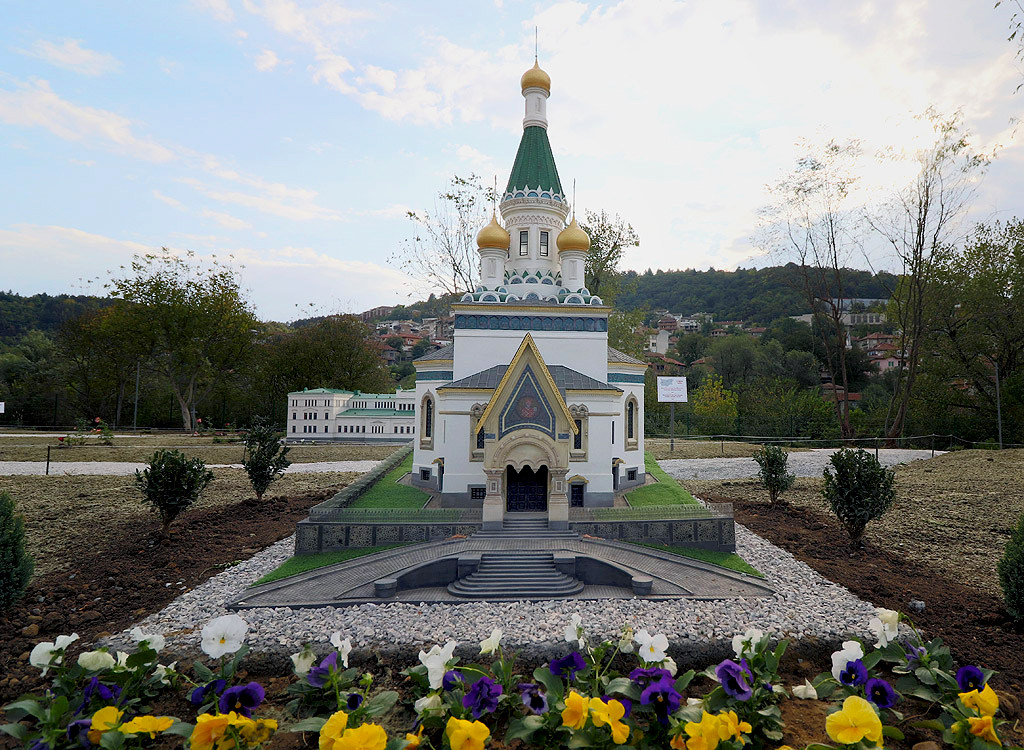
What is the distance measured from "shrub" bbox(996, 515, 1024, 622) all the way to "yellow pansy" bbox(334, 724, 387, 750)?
9492 mm

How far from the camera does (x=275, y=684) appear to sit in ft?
21.7

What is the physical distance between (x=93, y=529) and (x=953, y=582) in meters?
19.6

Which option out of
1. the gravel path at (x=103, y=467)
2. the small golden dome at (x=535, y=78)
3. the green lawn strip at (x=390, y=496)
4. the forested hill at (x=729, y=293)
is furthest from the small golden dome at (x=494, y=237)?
the forested hill at (x=729, y=293)

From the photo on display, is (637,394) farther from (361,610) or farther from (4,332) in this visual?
(4,332)

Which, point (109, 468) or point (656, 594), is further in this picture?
point (109, 468)

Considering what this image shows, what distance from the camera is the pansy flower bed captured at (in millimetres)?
3734

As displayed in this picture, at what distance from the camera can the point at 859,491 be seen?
37.7 ft

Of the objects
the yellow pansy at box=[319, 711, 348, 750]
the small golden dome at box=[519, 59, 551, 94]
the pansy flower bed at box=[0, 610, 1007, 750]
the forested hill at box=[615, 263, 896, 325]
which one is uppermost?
the forested hill at box=[615, 263, 896, 325]

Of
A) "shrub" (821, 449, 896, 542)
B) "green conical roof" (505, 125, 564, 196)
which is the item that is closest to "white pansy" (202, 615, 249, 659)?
"shrub" (821, 449, 896, 542)

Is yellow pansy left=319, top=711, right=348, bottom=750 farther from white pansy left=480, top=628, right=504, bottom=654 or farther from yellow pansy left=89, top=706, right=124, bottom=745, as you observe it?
yellow pansy left=89, top=706, right=124, bottom=745

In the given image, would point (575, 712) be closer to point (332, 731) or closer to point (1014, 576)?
point (332, 731)

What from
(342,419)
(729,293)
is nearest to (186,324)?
(342,419)

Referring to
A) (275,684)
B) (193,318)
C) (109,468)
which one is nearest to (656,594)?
(275,684)

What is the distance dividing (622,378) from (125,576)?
14.0 m
